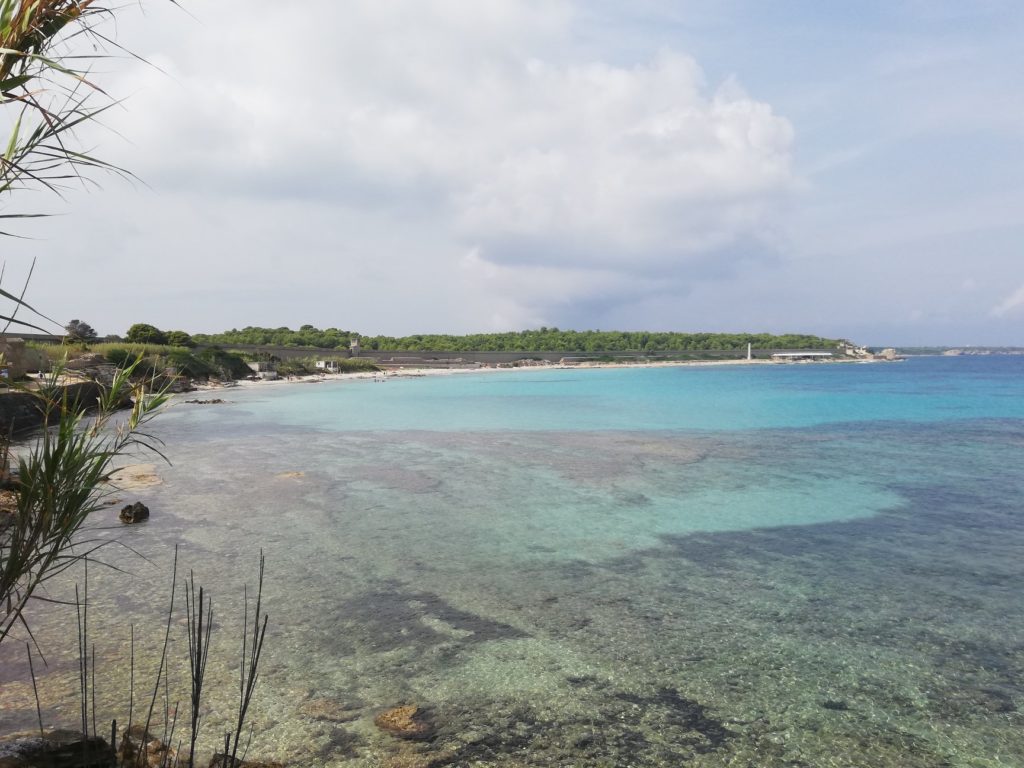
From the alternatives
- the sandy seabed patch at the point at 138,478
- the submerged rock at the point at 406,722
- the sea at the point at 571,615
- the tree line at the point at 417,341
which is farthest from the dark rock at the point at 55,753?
the tree line at the point at 417,341

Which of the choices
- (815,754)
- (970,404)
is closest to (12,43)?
(815,754)

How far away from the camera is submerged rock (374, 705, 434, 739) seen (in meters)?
5.57

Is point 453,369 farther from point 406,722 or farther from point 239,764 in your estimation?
point 239,764

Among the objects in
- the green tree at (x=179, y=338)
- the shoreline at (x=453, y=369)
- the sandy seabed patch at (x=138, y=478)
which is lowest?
the sandy seabed patch at (x=138, y=478)

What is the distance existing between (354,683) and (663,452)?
1865cm

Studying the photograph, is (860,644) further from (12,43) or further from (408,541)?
(12,43)

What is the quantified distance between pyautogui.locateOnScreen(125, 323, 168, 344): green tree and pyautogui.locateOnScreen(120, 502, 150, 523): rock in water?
5612 cm

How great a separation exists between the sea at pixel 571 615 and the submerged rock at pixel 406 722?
69 mm

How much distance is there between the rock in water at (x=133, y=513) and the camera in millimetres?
12414

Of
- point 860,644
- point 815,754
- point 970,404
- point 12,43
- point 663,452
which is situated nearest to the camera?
point 12,43

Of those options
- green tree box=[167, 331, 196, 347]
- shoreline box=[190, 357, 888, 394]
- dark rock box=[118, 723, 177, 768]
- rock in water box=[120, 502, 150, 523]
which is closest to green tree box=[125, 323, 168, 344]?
green tree box=[167, 331, 196, 347]

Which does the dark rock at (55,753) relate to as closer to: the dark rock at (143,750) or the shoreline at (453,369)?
the dark rock at (143,750)

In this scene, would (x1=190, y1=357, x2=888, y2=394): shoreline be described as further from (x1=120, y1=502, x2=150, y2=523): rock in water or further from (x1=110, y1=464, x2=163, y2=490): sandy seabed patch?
(x1=120, y1=502, x2=150, y2=523): rock in water

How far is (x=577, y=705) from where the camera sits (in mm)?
6113
